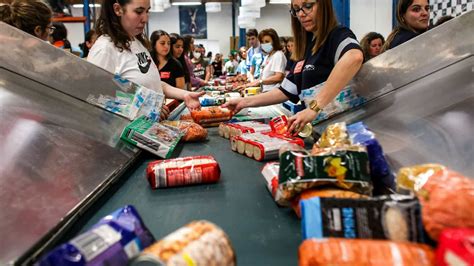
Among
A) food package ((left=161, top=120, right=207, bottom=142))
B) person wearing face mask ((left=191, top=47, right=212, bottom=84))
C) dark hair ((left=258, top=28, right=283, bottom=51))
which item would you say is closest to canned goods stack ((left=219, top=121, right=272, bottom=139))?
food package ((left=161, top=120, right=207, bottom=142))

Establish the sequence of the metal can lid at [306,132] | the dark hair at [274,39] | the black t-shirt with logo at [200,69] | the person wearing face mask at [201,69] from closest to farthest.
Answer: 1. the metal can lid at [306,132]
2. the dark hair at [274,39]
3. the black t-shirt with logo at [200,69]
4. the person wearing face mask at [201,69]

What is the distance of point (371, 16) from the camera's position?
6438 mm

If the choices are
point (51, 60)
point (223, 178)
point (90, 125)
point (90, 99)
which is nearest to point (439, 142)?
point (223, 178)

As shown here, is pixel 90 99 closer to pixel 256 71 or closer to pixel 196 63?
pixel 256 71

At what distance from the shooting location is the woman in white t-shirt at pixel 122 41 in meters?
2.16

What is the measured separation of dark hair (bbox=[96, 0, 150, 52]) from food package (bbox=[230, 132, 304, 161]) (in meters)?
0.81

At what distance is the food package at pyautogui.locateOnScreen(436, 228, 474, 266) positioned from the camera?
0.64 meters

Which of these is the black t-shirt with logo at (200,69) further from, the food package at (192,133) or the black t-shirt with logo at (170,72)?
the food package at (192,133)

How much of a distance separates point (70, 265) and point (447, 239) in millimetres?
627

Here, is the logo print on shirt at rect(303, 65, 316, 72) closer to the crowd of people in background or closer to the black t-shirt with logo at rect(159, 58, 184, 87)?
the crowd of people in background

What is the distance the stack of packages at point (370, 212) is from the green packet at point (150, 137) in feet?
2.71

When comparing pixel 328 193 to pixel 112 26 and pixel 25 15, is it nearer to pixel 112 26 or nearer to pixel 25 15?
pixel 112 26

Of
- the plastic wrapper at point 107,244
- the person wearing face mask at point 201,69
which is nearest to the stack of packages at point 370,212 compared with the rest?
the plastic wrapper at point 107,244

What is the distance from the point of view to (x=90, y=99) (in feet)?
6.62
